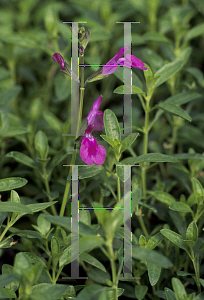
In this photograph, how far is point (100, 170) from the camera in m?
1.24

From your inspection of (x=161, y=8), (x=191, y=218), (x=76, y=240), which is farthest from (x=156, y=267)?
(x=161, y=8)

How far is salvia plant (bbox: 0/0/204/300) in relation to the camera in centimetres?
→ 108

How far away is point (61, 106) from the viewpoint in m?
2.45

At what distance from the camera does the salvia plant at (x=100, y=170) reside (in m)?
1.08

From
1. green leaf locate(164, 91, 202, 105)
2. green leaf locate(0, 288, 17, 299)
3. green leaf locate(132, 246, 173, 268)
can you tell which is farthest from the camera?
green leaf locate(164, 91, 202, 105)

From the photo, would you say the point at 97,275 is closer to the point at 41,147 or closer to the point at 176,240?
the point at 176,240

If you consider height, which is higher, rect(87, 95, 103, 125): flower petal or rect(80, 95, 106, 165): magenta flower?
rect(87, 95, 103, 125): flower petal

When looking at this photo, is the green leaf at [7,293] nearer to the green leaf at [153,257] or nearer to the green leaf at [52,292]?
the green leaf at [52,292]

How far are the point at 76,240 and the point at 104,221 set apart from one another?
22cm

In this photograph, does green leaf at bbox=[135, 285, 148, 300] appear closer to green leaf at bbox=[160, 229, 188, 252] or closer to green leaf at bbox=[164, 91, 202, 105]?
green leaf at bbox=[160, 229, 188, 252]

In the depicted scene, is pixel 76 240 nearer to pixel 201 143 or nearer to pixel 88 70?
pixel 201 143

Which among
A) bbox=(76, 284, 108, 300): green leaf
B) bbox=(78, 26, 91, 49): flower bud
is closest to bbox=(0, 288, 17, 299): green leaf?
bbox=(76, 284, 108, 300): green leaf

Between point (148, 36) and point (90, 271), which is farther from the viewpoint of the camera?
point (148, 36)

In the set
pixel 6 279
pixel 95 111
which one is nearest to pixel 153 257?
pixel 6 279
